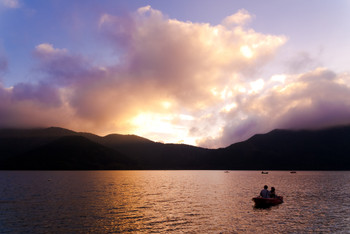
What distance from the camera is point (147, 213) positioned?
53.1 m

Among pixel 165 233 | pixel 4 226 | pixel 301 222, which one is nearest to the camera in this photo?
pixel 165 233

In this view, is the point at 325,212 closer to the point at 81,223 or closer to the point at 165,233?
the point at 165,233

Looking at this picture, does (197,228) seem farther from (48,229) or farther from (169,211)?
(48,229)

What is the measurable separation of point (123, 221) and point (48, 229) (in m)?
11.6

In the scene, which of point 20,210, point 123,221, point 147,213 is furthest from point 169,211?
point 20,210

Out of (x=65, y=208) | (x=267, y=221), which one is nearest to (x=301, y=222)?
(x=267, y=221)

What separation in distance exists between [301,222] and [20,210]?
2090 inches

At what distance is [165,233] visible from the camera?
1501 inches

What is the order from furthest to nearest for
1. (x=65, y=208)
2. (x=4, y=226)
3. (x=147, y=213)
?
(x=65, y=208) < (x=147, y=213) < (x=4, y=226)

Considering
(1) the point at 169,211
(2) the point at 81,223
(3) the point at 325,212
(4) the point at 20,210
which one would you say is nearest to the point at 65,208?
(4) the point at 20,210

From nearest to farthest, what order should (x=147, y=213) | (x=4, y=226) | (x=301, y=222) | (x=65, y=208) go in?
(x=4, y=226) < (x=301, y=222) < (x=147, y=213) < (x=65, y=208)

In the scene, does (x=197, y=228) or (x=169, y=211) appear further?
(x=169, y=211)

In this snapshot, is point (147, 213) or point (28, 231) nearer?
point (28, 231)

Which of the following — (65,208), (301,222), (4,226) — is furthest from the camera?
(65,208)
